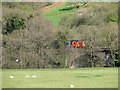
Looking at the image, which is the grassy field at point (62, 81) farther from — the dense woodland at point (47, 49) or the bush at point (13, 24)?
the bush at point (13, 24)

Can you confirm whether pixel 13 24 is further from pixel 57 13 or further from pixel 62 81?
pixel 62 81

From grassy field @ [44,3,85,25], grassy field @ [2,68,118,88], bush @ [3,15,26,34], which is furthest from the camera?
grassy field @ [44,3,85,25]

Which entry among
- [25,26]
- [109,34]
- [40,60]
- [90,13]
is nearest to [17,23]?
[25,26]

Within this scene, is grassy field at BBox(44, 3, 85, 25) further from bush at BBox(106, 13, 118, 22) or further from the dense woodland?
the dense woodland

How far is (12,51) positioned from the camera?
32.3 meters

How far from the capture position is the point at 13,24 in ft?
128

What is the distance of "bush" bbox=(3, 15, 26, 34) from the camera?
38584 mm

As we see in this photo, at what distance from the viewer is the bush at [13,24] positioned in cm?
3858

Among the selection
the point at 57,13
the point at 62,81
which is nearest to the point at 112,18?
the point at 57,13

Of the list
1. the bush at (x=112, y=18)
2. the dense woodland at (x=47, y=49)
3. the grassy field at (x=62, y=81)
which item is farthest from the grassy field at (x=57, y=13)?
the grassy field at (x=62, y=81)

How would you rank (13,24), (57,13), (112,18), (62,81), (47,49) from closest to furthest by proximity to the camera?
(62,81) < (47,49) < (13,24) < (112,18) < (57,13)

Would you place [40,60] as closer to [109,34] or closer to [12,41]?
[12,41]

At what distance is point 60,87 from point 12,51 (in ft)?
85.4

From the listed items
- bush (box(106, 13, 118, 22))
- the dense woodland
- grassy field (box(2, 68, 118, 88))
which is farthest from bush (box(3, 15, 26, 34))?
grassy field (box(2, 68, 118, 88))
